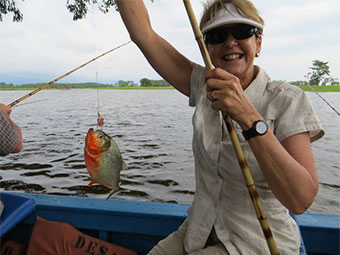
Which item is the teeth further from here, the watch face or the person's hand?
the watch face

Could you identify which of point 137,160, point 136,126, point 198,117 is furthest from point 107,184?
point 136,126

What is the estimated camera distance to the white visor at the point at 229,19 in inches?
66.0

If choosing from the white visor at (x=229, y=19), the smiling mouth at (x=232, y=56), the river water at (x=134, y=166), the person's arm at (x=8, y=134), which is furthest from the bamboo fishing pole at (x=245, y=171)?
the river water at (x=134, y=166)

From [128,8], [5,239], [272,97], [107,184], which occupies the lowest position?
[5,239]

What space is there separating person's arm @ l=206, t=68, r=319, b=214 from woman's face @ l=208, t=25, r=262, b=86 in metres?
0.49

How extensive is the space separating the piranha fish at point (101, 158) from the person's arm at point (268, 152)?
1153 millimetres

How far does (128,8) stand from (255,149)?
1.40 metres

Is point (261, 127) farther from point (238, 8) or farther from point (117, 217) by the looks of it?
point (117, 217)

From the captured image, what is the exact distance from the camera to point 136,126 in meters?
17.1

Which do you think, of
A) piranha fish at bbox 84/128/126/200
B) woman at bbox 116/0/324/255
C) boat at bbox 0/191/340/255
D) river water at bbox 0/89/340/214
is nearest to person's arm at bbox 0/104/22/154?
piranha fish at bbox 84/128/126/200

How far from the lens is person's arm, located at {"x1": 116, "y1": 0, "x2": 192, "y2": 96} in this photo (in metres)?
2.08

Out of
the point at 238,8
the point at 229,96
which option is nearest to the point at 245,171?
the point at 229,96

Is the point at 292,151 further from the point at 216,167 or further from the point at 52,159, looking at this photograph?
the point at 52,159

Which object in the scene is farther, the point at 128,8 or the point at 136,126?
the point at 136,126
